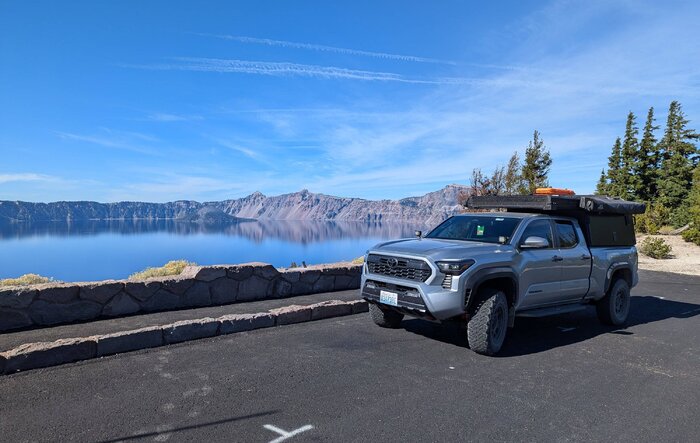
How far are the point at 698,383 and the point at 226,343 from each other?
600cm

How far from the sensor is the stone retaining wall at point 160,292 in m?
6.09

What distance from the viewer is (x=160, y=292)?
7.33 meters

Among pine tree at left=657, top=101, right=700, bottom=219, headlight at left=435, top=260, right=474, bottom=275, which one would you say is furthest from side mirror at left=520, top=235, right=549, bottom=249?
pine tree at left=657, top=101, right=700, bottom=219

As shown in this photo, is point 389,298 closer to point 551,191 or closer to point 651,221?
point 551,191

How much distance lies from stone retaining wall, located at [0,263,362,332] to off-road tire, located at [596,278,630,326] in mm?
5376

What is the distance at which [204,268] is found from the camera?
7867 mm

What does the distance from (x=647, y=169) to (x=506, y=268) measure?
1980 inches

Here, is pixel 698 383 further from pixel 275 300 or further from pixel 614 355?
pixel 275 300

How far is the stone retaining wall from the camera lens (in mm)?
6086

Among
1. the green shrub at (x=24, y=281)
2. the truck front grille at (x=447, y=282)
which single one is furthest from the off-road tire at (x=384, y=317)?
the green shrub at (x=24, y=281)

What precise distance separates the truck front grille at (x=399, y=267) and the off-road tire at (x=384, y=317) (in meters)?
0.85

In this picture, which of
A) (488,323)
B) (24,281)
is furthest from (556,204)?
(24,281)

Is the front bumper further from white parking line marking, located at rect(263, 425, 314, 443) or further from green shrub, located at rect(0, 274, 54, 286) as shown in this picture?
green shrub, located at rect(0, 274, 54, 286)

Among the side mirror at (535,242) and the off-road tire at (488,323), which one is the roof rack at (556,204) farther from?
the off-road tire at (488,323)
